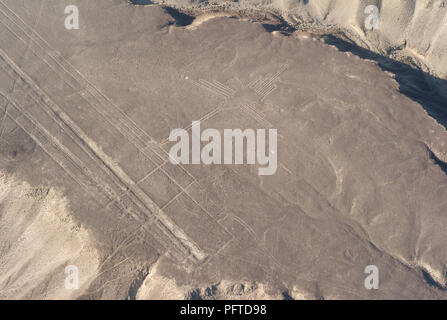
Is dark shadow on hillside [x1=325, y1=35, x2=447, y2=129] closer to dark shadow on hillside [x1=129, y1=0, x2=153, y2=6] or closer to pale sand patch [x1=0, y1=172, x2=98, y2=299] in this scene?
dark shadow on hillside [x1=129, y1=0, x2=153, y2=6]

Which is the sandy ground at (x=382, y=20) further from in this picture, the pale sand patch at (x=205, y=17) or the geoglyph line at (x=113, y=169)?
the geoglyph line at (x=113, y=169)

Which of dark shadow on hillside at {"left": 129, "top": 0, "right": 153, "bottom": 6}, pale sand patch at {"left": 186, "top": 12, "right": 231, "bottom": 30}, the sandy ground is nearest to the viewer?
the sandy ground

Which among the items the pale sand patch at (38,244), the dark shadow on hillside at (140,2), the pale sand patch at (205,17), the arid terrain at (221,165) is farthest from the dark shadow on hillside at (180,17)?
the pale sand patch at (38,244)

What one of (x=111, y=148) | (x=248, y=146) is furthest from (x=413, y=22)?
(x=111, y=148)

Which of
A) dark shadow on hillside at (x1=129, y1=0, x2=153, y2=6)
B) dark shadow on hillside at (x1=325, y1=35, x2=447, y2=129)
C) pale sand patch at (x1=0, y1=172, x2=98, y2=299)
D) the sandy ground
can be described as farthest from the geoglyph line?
dark shadow on hillside at (x1=325, y1=35, x2=447, y2=129)

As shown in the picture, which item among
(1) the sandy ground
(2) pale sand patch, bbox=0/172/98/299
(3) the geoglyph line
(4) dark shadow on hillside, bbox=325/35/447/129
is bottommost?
(2) pale sand patch, bbox=0/172/98/299

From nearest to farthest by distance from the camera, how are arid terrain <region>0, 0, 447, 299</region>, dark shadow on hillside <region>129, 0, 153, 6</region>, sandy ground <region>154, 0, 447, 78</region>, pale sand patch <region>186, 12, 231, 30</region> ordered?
arid terrain <region>0, 0, 447, 299</region> < sandy ground <region>154, 0, 447, 78</region> < pale sand patch <region>186, 12, 231, 30</region> < dark shadow on hillside <region>129, 0, 153, 6</region>
